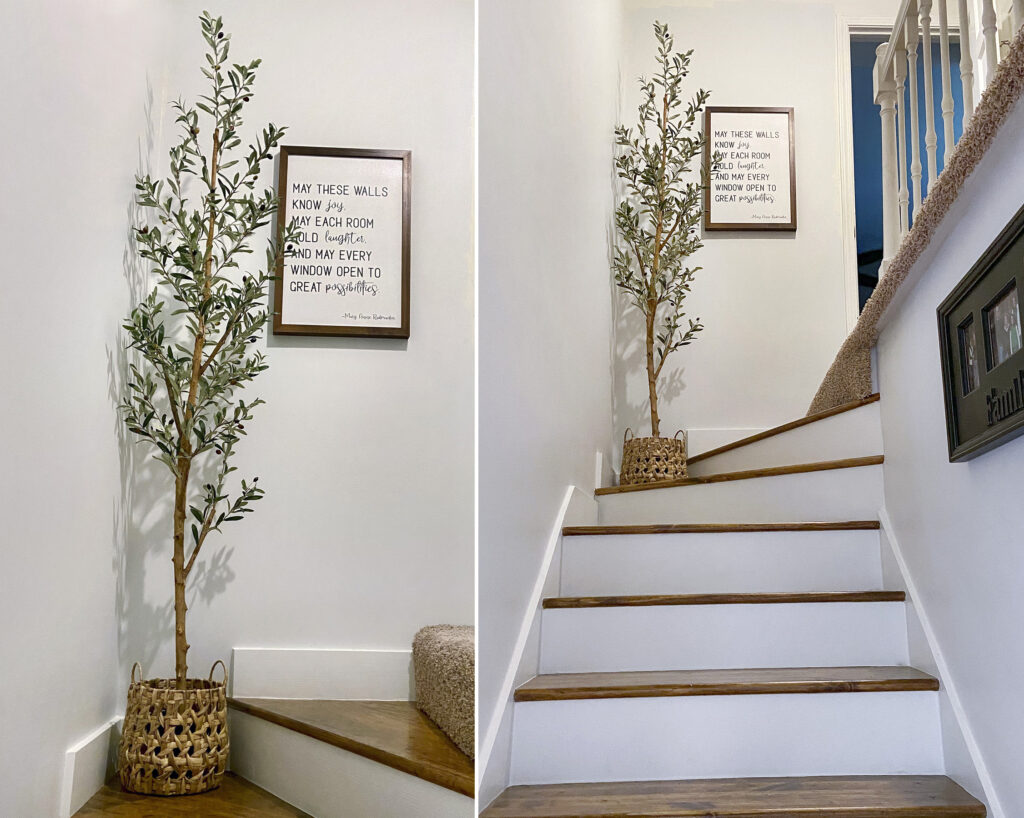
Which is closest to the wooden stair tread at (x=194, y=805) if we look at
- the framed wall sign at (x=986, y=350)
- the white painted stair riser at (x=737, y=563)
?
the white painted stair riser at (x=737, y=563)

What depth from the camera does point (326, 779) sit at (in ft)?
6.22

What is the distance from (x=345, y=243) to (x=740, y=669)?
1.52 metres

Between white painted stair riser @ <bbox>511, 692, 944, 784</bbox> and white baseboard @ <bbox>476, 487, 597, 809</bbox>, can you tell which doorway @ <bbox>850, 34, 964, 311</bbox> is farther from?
white painted stair riser @ <bbox>511, 692, 944, 784</bbox>

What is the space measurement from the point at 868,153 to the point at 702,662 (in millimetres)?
3841

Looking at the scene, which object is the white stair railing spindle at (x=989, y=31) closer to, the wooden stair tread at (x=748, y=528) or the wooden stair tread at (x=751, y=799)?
the wooden stair tread at (x=748, y=528)

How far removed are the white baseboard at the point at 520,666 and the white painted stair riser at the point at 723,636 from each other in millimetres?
70

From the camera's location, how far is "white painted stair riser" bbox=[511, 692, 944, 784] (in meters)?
1.55

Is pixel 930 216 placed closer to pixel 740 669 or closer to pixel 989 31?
pixel 989 31

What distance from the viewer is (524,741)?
61.0 inches

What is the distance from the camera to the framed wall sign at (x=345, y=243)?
2479mm

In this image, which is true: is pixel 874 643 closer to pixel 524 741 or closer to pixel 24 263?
pixel 524 741

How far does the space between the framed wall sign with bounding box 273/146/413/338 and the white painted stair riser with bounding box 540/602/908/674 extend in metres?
1.06

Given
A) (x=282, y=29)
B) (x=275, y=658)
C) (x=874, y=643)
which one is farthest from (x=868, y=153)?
(x=275, y=658)

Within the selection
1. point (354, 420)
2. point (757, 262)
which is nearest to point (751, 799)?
point (354, 420)
